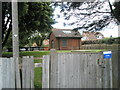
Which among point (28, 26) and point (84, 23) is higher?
point (28, 26)

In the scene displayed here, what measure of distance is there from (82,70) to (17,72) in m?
1.46

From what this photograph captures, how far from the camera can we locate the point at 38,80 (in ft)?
12.0

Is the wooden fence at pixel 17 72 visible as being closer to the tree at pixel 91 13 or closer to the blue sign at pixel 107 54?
the blue sign at pixel 107 54

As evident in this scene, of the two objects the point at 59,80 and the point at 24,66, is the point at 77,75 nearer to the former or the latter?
the point at 59,80

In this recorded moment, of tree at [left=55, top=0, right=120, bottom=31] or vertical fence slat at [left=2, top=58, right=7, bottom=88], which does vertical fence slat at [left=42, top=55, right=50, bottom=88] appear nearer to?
vertical fence slat at [left=2, top=58, right=7, bottom=88]

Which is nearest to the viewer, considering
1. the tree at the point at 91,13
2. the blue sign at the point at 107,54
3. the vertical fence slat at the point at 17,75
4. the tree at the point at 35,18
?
the vertical fence slat at the point at 17,75

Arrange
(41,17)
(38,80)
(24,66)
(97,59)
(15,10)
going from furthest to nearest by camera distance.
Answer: (41,17), (38,80), (15,10), (97,59), (24,66)

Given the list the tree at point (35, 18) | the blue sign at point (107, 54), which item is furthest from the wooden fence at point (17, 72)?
the tree at point (35, 18)

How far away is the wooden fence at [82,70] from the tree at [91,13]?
1.36m

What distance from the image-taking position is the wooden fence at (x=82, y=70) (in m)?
2.70

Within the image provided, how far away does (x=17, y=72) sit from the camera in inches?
104

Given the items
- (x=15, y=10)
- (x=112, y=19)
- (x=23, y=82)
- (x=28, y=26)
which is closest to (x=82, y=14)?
(x=112, y=19)

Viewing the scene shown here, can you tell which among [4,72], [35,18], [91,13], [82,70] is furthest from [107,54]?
[35,18]

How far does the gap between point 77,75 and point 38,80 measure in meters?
1.42
